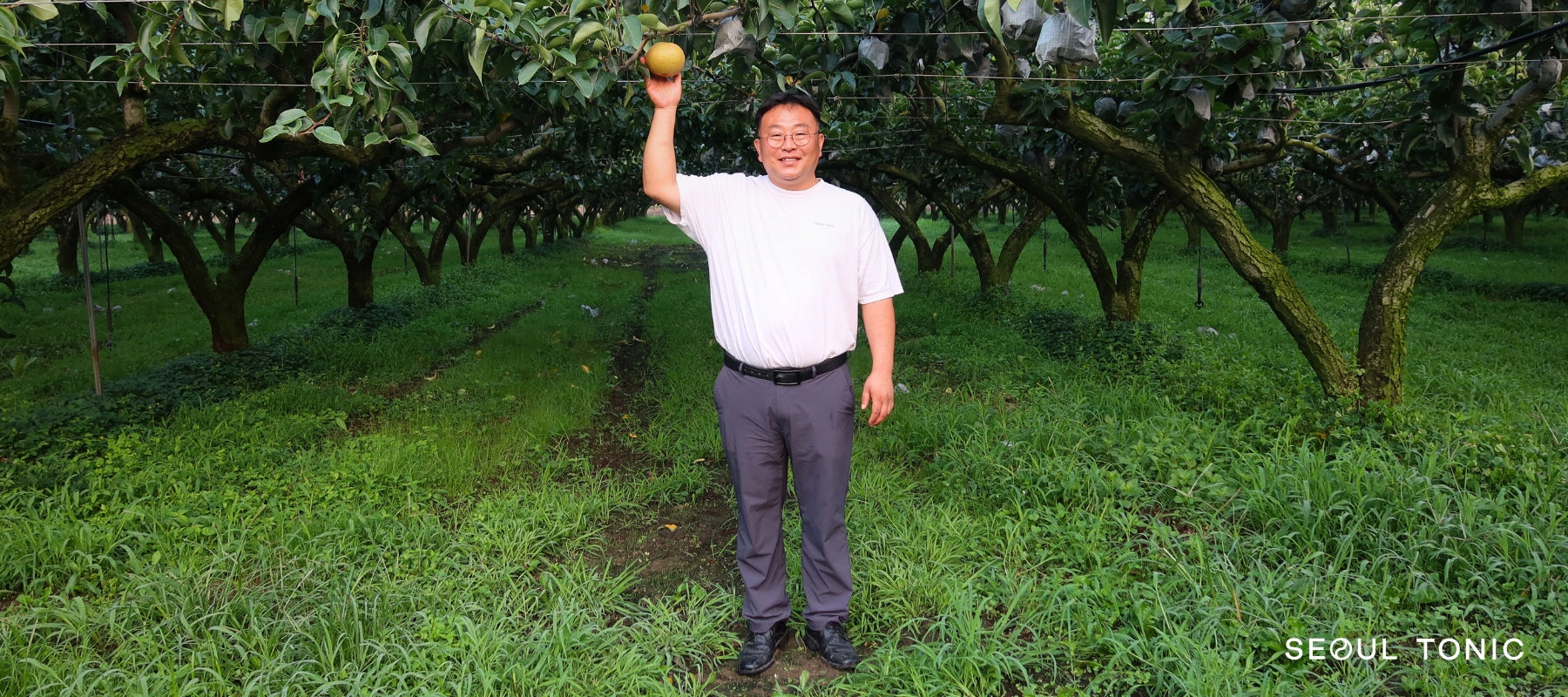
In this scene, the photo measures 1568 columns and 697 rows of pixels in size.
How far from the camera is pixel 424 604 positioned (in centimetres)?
287

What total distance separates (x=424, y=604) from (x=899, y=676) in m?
1.69

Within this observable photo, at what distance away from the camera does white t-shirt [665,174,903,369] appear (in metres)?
2.38

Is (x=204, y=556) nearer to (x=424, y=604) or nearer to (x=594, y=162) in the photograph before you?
(x=424, y=604)

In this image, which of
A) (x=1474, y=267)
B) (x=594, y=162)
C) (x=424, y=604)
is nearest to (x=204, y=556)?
(x=424, y=604)

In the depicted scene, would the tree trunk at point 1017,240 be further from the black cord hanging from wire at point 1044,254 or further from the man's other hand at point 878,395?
the man's other hand at point 878,395

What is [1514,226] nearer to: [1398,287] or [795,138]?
[1398,287]

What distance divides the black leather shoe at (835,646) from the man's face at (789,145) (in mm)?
1453

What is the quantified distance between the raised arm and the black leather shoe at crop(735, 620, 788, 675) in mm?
1452

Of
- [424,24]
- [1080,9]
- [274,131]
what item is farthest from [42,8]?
[1080,9]

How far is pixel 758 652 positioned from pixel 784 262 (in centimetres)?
127

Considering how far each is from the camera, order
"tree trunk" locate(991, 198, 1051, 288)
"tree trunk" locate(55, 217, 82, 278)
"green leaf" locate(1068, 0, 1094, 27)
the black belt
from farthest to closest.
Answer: "tree trunk" locate(55, 217, 82, 278), "tree trunk" locate(991, 198, 1051, 288), the black belt, "green leaf" locate(1068, 0, 1094, 27)

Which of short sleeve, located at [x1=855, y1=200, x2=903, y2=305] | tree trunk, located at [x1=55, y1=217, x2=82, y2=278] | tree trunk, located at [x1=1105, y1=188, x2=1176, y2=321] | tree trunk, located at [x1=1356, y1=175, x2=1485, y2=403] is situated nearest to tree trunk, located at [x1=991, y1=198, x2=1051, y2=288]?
tree trunk, located at [x1=1105, y1=188, x2=1176, y2=321]

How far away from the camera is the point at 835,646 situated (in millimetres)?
2615

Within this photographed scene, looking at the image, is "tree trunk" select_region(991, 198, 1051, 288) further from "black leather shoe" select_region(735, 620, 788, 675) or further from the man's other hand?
"black leather shoe" select_region(735, 620, 788, 675)
